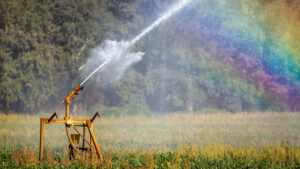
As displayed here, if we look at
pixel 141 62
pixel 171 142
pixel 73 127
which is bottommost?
pixel 171 142

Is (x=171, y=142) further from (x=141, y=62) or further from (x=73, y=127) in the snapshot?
(x=141, y=62)

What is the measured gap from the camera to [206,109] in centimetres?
4006

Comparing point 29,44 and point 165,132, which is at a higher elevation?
point 29,44

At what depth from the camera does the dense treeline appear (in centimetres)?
3284

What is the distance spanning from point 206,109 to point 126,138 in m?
18.9

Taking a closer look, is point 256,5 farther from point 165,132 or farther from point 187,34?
point 165,132

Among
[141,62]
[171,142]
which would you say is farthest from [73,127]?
[141,62]

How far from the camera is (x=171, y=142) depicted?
21.4 meters

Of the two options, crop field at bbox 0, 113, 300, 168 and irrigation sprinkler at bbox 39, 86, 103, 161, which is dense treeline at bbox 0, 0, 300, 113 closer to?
crop field at bbox 0, 113, 300, 168

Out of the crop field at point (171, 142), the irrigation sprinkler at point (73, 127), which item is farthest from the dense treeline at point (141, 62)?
the irrigation sprinkler at point (73, 127)

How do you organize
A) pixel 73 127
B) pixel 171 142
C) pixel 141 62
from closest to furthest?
pixel 73 127, pixel 171 142, pixel 141 62

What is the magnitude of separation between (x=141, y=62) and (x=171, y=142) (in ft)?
61.1

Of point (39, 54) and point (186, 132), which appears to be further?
point (39, 54)

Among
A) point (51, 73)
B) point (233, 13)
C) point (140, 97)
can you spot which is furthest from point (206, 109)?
point (51, 73)
